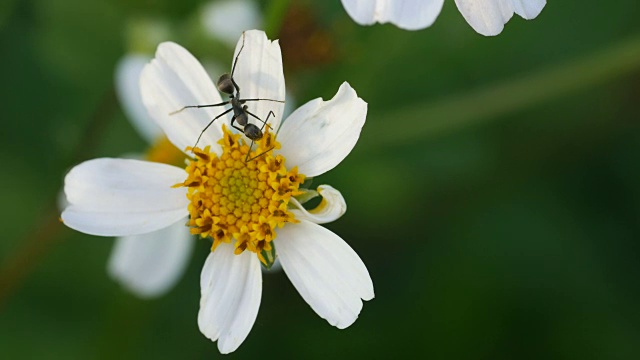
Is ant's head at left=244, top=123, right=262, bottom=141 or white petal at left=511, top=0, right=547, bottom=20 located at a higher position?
white petal at left=511, top=0, right=547, bottom=20

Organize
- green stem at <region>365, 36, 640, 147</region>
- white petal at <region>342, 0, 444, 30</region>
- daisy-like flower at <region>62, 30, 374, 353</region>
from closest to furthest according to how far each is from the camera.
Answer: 1. white petal at <region>342, 0, 444, 30</region>
2. daisy-like flower at <region>62, 30, 374, 353</region>
3. green stem at <region>365, 36, 640, 147</region>

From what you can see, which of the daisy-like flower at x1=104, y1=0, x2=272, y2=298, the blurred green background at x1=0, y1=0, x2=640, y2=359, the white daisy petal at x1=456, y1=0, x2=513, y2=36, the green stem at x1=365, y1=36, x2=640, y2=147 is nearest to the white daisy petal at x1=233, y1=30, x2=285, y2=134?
the white daisy petal at x1=456, y1=0, x2=513, y2=36

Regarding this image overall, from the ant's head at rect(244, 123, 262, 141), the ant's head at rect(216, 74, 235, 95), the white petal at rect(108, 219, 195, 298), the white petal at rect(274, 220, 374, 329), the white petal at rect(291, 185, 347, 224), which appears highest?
the ant's head at rect(216, 74, 235, 95)

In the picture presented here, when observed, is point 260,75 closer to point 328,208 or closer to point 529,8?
point 328,208

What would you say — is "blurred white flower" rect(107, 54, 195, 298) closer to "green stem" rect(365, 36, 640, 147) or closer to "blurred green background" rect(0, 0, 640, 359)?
"blurred green background" rect(0, 0, 640, 359)

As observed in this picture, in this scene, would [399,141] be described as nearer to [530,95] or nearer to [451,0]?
[530,95]

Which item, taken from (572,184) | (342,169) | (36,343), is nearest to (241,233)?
(342,169)
